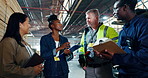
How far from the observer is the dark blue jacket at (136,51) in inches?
52.4

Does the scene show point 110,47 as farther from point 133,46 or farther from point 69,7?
point 69,7

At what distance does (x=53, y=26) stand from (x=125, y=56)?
1.67m

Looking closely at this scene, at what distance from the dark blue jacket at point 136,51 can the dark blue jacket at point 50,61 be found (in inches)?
45.6

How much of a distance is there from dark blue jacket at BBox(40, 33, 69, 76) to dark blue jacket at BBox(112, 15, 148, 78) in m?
1.16

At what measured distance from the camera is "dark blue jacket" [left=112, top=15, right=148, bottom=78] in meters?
1.33

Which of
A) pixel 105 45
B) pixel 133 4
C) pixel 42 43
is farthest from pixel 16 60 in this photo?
pixel 133 4

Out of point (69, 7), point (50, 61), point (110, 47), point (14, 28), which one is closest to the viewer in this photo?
point (110, 47)

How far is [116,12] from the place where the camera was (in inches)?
70.2

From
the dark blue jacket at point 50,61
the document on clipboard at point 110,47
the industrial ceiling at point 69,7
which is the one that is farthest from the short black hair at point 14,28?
the industrial ceiling at point 69,7

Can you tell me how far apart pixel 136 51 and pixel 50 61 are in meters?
1.51

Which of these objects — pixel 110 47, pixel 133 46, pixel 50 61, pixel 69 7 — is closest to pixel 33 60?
pixel 50 61

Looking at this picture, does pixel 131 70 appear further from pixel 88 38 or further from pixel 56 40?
pixel 56 40

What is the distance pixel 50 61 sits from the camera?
228 cm

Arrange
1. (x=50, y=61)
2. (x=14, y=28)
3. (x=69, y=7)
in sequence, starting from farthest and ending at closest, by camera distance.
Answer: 1. (x=69, y=7)
2. (x=50, y=61)
3. (x=14, y=28)
